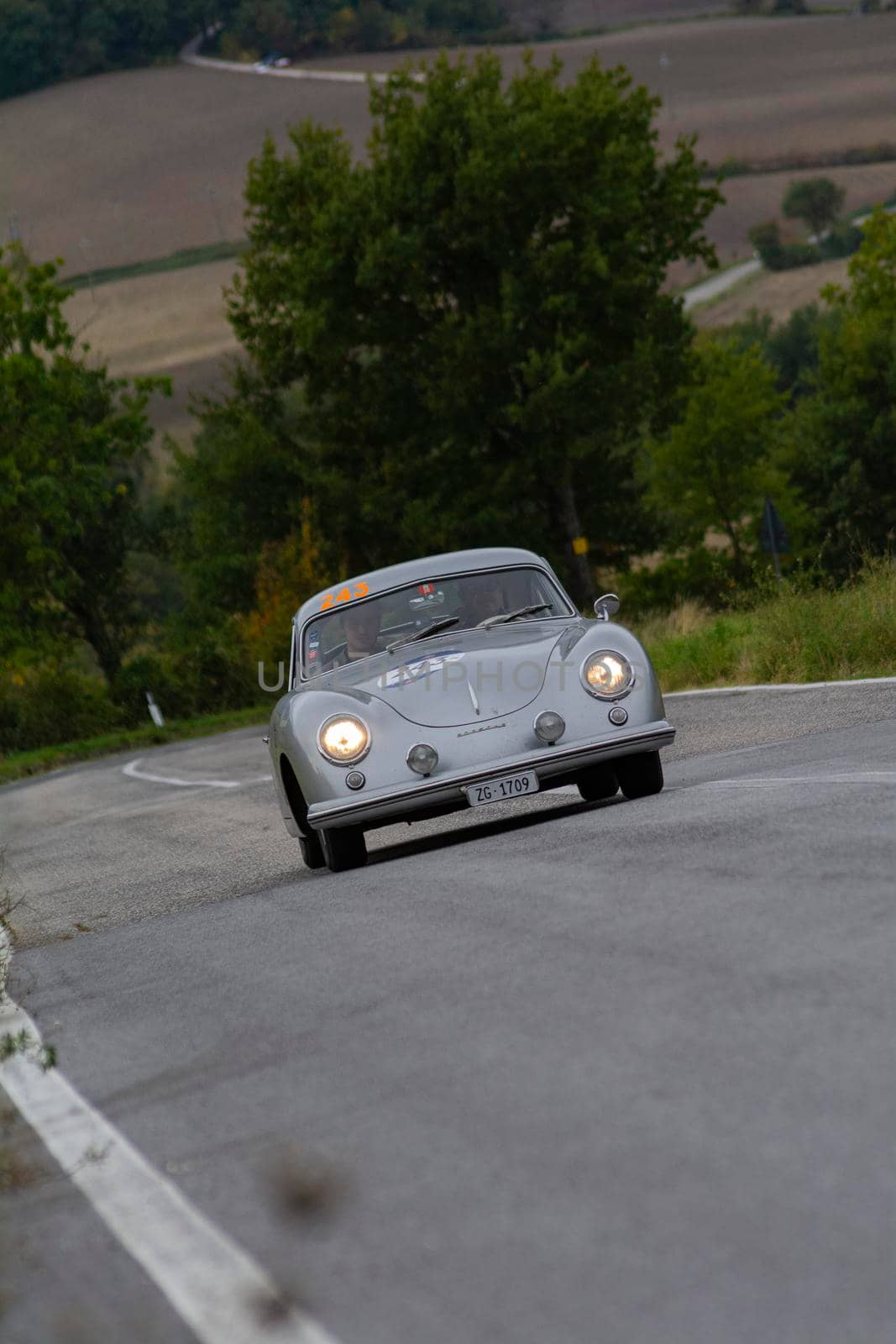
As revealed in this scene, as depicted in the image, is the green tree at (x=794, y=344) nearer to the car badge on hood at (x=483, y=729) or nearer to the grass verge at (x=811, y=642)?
the grass verge at (x=811, y=642)

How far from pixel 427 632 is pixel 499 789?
170 cm

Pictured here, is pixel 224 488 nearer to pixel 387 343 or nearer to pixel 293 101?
pixel 387 343

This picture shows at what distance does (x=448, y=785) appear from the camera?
336 inches

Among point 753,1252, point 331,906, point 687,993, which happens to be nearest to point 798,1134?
point 753,1252

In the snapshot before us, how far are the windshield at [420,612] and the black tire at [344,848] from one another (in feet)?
4.61

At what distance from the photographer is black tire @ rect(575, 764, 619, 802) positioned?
9.91m

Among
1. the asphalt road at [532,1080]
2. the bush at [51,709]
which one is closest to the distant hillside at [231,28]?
the bush at [51,709]

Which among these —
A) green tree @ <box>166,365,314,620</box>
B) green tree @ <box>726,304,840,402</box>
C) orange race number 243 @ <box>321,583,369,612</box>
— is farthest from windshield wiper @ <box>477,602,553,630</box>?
green tree @ <box>726,304,840,402</box>

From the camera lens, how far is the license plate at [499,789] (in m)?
8.56

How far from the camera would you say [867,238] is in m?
68.1

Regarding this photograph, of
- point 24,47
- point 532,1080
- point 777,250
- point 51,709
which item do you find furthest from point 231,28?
point 532,1080

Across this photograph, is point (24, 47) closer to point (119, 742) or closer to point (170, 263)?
point (170, 263)

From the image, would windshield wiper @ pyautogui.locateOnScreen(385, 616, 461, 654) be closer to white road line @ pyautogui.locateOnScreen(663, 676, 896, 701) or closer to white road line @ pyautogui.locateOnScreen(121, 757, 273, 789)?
white road line @ pyautogui.locateOnScreen(663, 676, 896, 701)

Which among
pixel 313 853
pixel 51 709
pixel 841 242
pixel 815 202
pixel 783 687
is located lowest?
pixel 51 709
